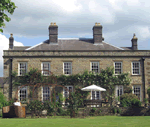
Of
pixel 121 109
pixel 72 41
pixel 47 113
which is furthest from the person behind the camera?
pixel 72 41

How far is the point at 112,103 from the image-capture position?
94.1 feet

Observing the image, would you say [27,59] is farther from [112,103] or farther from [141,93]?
[141,93]

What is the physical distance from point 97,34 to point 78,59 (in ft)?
14.2

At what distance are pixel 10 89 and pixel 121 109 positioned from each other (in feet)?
40.7

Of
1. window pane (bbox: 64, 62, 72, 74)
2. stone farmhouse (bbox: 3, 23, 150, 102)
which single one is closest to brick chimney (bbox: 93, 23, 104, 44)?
stone farmhouse (bbox: 3, 23, 150, 102)

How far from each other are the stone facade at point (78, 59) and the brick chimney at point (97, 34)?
8.13 ft

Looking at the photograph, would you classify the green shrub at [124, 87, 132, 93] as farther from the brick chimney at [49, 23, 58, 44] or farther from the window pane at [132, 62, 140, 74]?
the brick chimney at [49, 23, 58, 44]

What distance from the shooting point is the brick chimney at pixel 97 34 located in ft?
103

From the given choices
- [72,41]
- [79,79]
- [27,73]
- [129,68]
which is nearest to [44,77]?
[27,73]

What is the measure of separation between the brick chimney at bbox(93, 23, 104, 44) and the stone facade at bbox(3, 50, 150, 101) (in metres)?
2.48

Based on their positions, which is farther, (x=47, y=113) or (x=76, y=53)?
(x=76, y=53)

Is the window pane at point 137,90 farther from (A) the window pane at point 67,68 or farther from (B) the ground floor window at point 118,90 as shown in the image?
(A) the window pane at point 67,68

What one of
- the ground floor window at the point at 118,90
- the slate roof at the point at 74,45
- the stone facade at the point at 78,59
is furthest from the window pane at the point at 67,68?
the ground floor window at the point at 118,90

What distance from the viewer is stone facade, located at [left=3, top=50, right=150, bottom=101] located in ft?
94.4
